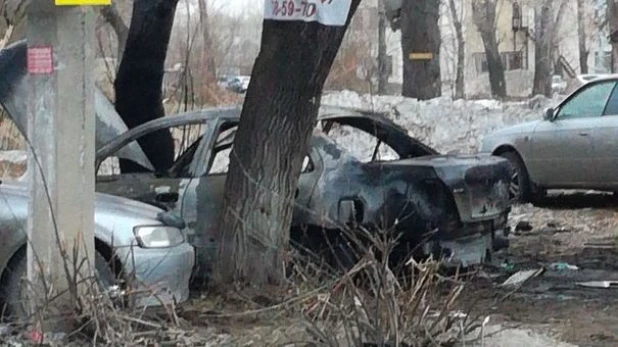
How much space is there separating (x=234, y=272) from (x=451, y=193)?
1796 millimetres

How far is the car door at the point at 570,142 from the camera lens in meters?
14.6

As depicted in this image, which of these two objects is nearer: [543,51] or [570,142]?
[570,142]

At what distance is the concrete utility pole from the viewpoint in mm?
6820

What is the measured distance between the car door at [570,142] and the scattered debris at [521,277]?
14.7ft

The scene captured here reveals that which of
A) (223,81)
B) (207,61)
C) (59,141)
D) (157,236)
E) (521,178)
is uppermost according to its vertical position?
(207,61)

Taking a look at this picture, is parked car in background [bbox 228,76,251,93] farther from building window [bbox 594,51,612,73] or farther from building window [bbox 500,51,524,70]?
building window [bbox 594,51,612,73]

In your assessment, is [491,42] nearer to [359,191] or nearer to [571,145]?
[571,145]

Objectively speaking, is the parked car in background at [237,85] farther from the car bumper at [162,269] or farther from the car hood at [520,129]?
the car bumper at [162,269]

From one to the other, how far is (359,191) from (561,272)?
214cm

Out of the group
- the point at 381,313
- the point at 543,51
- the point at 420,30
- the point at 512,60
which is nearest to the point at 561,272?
the point at 381,313

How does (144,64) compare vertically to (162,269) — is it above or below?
above

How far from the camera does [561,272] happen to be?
10.5 m

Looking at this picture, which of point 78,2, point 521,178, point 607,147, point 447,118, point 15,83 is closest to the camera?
point 78,2

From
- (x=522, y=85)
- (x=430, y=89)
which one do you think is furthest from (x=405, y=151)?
(x=522, y=85)
